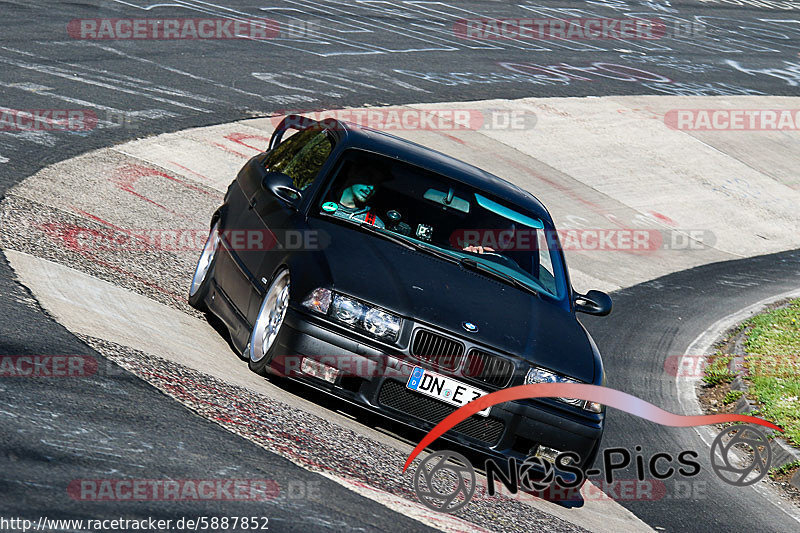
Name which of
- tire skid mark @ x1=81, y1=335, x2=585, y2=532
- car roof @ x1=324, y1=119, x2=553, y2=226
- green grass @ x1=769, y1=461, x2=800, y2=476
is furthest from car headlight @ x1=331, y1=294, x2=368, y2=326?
green grass @ x1=769, y1=461, x2=800, y2=476

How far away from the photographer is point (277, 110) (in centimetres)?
1702

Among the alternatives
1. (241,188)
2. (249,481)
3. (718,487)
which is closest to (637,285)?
(718,487)

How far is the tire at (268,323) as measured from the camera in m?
6.74

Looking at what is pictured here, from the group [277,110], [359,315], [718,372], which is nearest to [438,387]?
[359,315]

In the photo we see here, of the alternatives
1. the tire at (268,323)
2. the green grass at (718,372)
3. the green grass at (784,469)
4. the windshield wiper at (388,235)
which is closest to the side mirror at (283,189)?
the windshield wiper at (388,235)

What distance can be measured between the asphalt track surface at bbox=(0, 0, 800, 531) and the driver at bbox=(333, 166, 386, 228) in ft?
6.54

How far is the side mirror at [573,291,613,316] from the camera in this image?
797 centimetres

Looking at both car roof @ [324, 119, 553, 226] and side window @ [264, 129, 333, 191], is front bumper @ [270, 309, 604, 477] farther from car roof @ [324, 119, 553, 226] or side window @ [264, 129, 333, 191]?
car roof @ [324, 119, 553, 226]

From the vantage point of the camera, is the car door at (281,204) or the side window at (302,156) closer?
the car door at (281,204)

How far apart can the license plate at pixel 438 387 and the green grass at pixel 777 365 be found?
3.76m

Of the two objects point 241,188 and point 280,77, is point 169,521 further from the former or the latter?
point 280,77

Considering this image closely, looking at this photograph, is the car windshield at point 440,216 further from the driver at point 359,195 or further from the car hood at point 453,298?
the car hood at point 453,298

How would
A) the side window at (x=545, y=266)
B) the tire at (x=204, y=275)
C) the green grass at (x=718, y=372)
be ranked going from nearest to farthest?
the side window at (x=545, y=266) → the tire at (x=204, y=275) → the green grass at (x=718, y=372)

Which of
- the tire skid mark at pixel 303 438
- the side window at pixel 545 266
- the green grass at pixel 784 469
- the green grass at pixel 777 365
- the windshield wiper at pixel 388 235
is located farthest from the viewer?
the green grass at pixel 777 365
